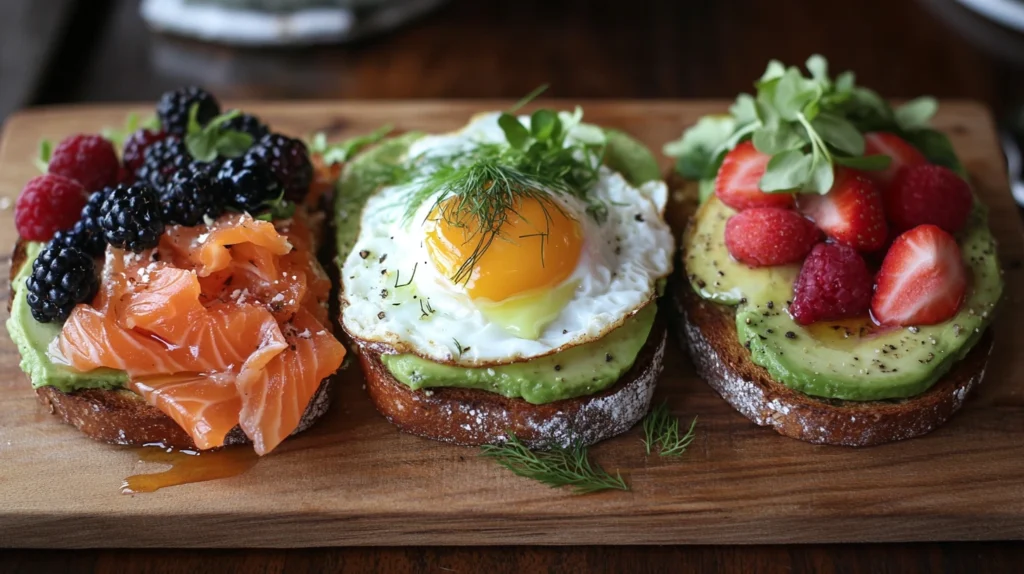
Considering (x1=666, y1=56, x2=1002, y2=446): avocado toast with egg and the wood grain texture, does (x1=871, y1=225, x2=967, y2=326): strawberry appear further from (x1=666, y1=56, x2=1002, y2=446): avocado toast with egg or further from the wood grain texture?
the wood grain texture

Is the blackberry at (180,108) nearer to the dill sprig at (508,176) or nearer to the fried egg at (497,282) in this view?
the dill sprig at (508,176)

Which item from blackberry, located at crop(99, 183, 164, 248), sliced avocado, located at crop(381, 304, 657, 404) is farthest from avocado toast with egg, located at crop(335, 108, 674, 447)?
blackberry, located at crop(99, 183, 164, 248)

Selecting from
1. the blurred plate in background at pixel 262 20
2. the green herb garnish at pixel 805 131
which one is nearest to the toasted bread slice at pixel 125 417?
the green herb garnish at pixel 805 131

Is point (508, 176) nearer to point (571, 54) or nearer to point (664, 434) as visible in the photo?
point (664, 434)

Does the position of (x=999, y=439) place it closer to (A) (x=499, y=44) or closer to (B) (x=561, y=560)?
(B) (x=561, y=560)

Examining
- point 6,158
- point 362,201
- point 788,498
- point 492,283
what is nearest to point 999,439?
point 788,498

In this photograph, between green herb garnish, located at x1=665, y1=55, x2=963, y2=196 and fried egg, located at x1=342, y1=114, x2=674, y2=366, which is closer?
fried egg, located at x1=342, y1=114, x2=674, y2=366
